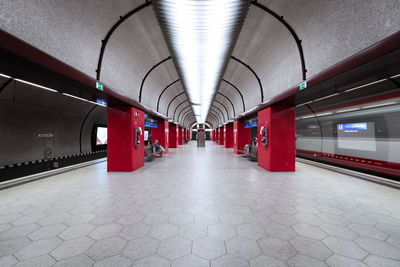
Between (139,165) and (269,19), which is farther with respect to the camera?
(139,165)

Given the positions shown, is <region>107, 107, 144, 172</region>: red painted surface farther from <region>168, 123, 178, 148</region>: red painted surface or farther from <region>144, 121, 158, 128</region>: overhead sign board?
<region>168, 123, 178, 148</region>: red painted surface

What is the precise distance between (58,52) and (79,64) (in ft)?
2.00

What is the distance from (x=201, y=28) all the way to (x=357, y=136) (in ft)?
32.7

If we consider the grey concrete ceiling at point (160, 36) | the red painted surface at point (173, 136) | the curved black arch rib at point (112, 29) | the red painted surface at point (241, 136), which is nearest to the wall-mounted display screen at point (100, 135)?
A: the grey concrete ceiling at point (160, 36)

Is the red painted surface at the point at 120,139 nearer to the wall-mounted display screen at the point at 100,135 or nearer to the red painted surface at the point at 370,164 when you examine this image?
the wall-mounted display screen at the point at 100,135

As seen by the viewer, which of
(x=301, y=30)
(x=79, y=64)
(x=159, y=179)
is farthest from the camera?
(x=159, y=179)

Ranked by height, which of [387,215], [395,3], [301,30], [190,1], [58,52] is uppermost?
[301,30]

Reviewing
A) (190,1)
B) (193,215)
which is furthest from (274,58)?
(193,215)

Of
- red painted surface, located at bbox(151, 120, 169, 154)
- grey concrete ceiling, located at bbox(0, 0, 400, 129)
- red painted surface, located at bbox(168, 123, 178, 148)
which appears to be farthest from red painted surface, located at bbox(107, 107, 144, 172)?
red painted surface, located at bbox(168, 123, 178, 148)

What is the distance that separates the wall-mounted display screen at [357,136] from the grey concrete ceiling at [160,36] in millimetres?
5421

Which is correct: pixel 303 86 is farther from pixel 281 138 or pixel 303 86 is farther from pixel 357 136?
pixel 357 136

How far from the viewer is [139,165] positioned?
7.43 meters

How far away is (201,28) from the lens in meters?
3.33

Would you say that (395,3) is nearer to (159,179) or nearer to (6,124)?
(159,179)
